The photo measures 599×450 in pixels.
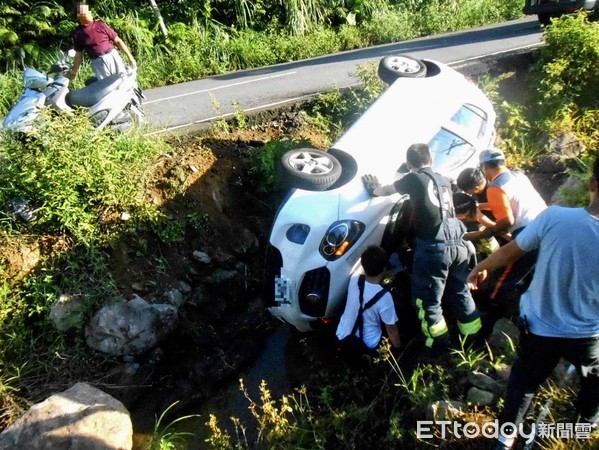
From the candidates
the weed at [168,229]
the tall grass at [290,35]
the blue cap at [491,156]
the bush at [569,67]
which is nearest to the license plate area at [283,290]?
the weed at [168,229]

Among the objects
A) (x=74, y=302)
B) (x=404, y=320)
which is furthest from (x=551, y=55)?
(x=74, y=302)

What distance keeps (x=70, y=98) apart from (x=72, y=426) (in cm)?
363

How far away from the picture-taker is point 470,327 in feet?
13.8

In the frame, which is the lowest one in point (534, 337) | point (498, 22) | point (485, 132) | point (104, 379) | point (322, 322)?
point (498, 22)

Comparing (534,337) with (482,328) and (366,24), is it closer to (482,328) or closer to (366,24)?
(482,328)

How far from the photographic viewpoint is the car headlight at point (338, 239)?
14.5 ft

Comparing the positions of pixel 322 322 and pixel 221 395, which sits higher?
pixel 322 322

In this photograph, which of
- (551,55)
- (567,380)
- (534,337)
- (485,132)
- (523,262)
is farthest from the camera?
(551,55)

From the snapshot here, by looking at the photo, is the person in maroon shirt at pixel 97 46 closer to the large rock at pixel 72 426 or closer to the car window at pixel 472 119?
the car window at pixel 472 119

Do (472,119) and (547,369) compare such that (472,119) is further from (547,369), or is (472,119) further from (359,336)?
(547,369)

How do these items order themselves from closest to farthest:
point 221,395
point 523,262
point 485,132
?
1. point 523,262
2. point 221,395
3. point 485,132

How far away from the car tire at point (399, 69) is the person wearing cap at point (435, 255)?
2.29 metres

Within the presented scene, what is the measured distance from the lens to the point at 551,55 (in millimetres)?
7379

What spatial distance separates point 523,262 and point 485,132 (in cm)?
192
